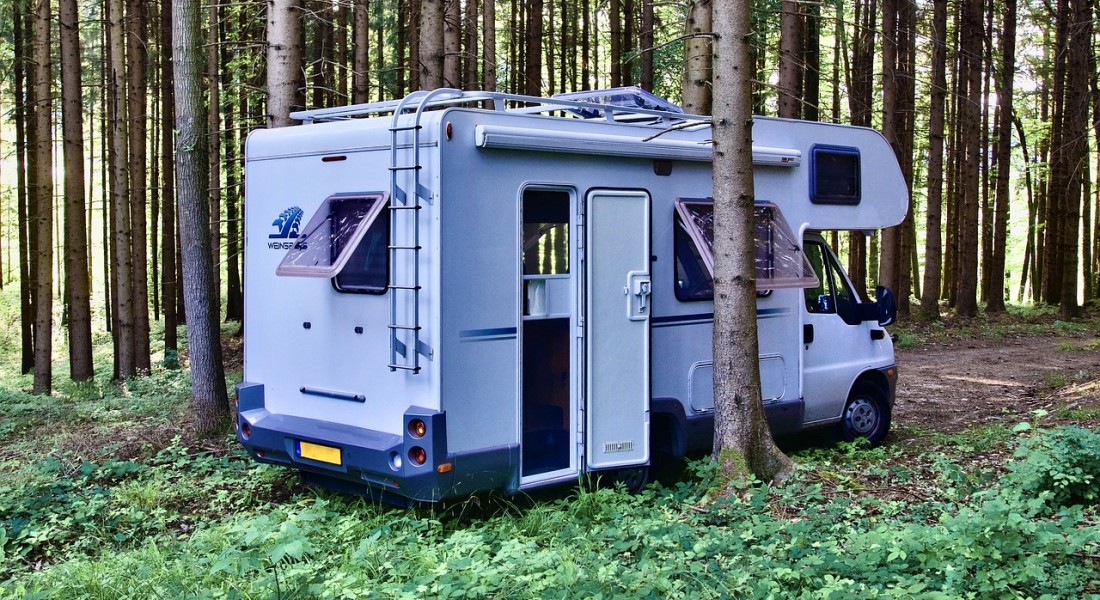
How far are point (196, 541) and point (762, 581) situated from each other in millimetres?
3441

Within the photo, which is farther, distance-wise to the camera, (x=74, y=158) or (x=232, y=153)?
(x=232, y=153)

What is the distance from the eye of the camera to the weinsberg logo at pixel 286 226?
7059 mm

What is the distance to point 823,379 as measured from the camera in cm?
885

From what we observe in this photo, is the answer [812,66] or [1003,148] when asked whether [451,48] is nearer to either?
[812,66]

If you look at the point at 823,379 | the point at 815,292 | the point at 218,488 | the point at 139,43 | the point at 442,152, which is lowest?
the point at 218,488

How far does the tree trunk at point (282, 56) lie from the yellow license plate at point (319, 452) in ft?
11.9

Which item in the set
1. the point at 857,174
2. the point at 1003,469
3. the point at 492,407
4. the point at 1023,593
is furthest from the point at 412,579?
the point at 857,174

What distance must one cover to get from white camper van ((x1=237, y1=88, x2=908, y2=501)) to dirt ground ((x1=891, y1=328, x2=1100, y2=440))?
10.9 ft

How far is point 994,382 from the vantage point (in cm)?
1359

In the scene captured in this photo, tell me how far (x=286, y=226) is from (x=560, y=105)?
2.19 metres

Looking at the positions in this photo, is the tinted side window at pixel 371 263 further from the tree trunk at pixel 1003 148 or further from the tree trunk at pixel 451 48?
the tree trunk at pixel 1003 148

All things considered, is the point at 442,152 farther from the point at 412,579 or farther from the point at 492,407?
the point at 412,579

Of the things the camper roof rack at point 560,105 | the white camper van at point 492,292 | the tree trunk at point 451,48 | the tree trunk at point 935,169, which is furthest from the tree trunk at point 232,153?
the tree trunk at point 935,169

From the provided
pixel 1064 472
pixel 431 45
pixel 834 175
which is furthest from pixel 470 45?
pixel 1064 472
